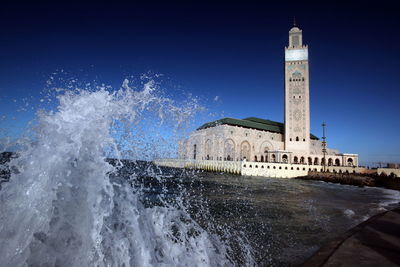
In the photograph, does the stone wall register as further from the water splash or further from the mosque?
the water splash

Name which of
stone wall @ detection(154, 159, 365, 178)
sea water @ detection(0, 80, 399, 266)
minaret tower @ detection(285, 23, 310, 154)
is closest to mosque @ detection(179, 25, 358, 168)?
minaret tower @ detection(285, 23, 310, 154)

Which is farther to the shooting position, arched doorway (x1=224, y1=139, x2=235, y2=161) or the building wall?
arched doorway (x1=224, y1=139, x2=235, y2=161)

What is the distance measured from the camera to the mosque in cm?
4878

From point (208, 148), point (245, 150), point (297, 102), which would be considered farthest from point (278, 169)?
point (297, 102)

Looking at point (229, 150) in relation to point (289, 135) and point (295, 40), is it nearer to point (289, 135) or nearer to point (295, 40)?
point (289, 135)

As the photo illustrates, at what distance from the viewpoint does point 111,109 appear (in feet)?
13.0

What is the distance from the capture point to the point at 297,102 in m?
50.1

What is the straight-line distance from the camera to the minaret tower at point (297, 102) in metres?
49.5

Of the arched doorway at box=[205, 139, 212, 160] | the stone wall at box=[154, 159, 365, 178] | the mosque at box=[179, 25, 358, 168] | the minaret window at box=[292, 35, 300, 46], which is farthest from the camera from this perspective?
the minaret window at box=[292, 35, 300, 46]

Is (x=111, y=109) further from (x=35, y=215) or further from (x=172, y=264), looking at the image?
(x=172, y=264)

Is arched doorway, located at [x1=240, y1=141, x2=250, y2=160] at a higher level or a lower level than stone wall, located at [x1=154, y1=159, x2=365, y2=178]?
higher

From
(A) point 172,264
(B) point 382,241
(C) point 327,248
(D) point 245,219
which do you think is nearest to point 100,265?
(A) point 172,264

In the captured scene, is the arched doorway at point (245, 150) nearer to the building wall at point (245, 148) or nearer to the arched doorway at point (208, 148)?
the building wall at point (245, 148)

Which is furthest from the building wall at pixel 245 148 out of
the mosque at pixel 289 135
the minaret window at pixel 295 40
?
the minaret window at pixel 295 40
